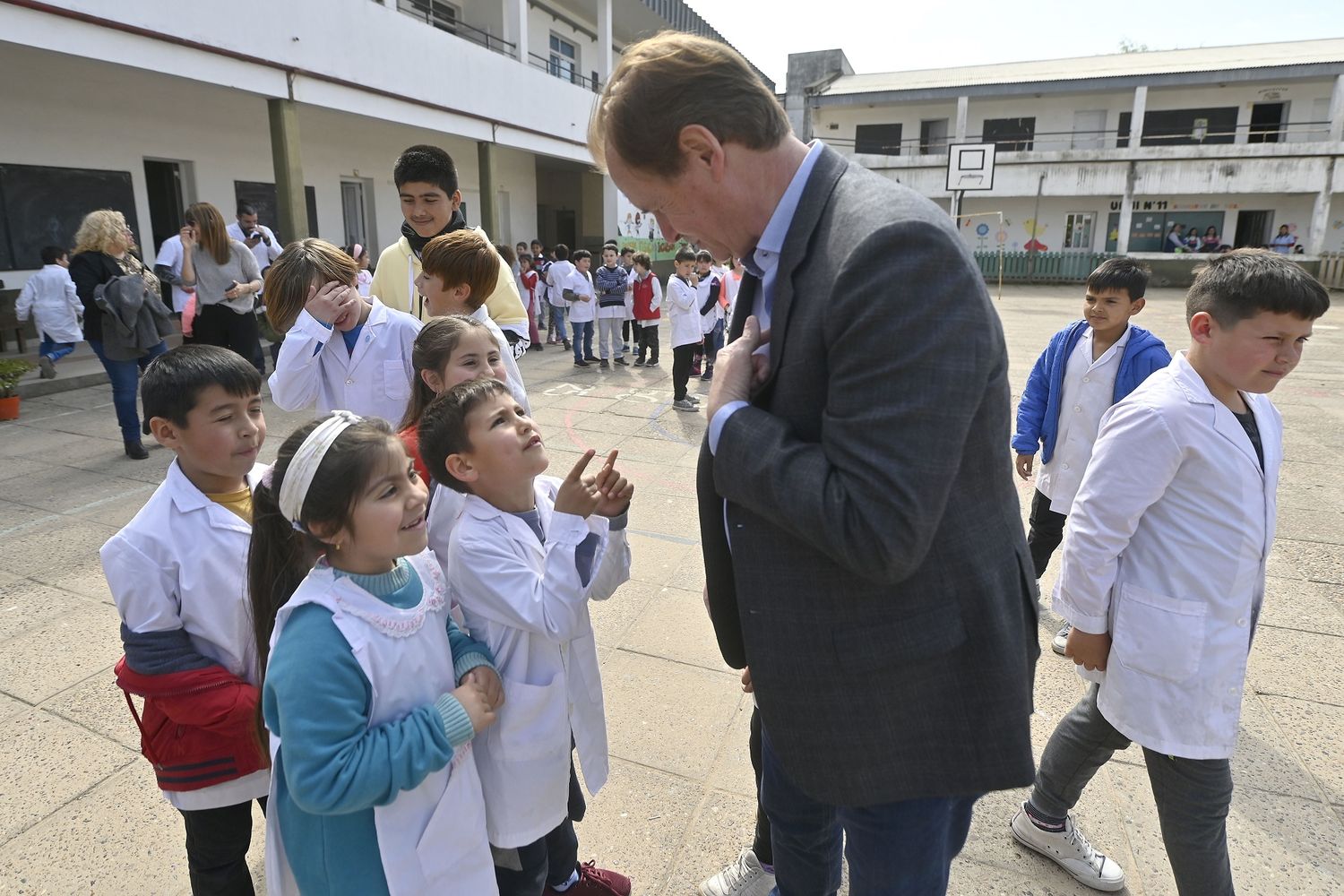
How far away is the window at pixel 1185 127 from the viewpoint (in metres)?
29.0

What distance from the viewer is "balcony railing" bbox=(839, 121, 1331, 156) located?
2809 centimetres

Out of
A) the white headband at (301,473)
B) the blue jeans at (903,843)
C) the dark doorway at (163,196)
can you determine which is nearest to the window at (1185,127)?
the dark doorway at (163,196)

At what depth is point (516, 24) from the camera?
1540 cm

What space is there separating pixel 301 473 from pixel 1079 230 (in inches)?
1336

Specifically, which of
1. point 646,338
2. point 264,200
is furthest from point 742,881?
point 264,200

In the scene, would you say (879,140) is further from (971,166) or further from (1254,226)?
(1254,226)

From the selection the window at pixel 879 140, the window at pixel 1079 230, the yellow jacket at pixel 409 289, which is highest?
the window at pixel 879 140

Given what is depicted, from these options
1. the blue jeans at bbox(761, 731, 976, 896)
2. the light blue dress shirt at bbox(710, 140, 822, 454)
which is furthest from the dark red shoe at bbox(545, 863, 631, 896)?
the light blue dress shirt at bbox(710, 140, 822, 454)

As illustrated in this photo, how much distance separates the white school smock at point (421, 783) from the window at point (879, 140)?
115ft

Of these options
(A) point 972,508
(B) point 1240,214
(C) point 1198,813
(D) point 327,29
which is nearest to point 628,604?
(C) point 1198,813

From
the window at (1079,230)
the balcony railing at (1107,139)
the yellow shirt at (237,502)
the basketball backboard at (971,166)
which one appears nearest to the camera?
the yellow shirt at (237,502)

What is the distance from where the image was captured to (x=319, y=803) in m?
1.32

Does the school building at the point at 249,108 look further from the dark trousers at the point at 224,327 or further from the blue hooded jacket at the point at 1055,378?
the blue hooded jacket at the point at 1055,378

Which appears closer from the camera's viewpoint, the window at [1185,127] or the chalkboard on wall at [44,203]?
the chalkboard on wall at [44,203]
